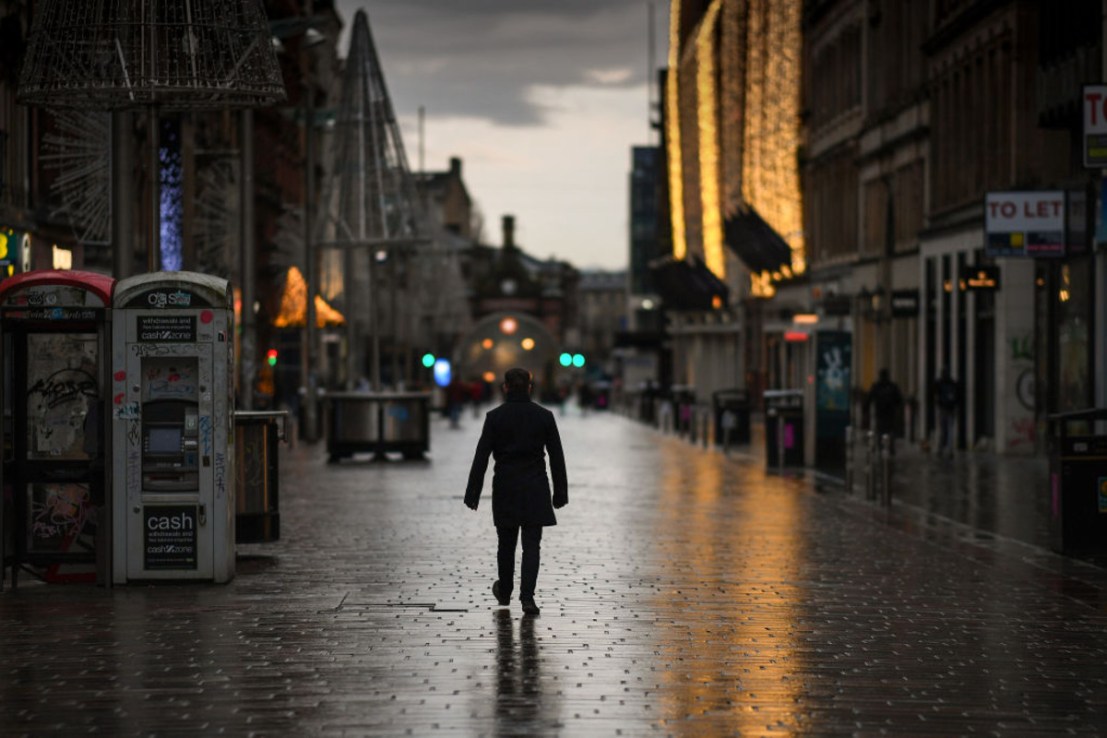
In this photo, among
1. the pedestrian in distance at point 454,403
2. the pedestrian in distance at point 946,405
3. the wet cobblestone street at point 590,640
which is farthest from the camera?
the pedestrian in distance at point 454,403

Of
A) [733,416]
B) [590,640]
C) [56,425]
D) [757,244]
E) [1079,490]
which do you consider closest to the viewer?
[590,640]

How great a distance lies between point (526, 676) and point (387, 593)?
432cm

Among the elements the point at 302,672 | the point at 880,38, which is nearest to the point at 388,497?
the point at 302,672

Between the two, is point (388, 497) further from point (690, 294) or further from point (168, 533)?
point (690, 294)

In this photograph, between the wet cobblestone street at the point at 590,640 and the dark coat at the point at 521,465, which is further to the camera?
the dark coat at the point at 521,465

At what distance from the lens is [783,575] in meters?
17.2

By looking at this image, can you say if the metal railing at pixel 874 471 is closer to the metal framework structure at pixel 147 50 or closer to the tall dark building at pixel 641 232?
the metal framework structure at pixel 147 50

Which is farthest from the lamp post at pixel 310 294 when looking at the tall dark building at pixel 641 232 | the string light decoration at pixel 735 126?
the tall dark building at pixel 641 232

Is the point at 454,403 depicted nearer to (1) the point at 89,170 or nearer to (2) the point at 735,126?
(2) the point at 735,126

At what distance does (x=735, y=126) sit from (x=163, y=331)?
221ft

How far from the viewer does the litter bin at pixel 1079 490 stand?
1872cm

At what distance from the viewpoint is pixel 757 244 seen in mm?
71312

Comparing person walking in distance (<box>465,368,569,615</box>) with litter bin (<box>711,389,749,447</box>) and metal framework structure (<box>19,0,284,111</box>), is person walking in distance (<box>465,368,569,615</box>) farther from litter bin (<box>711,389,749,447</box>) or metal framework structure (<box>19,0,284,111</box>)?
litter bin (<box>711,389,749,447</box>)

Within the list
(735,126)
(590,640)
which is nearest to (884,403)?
(590,640)
